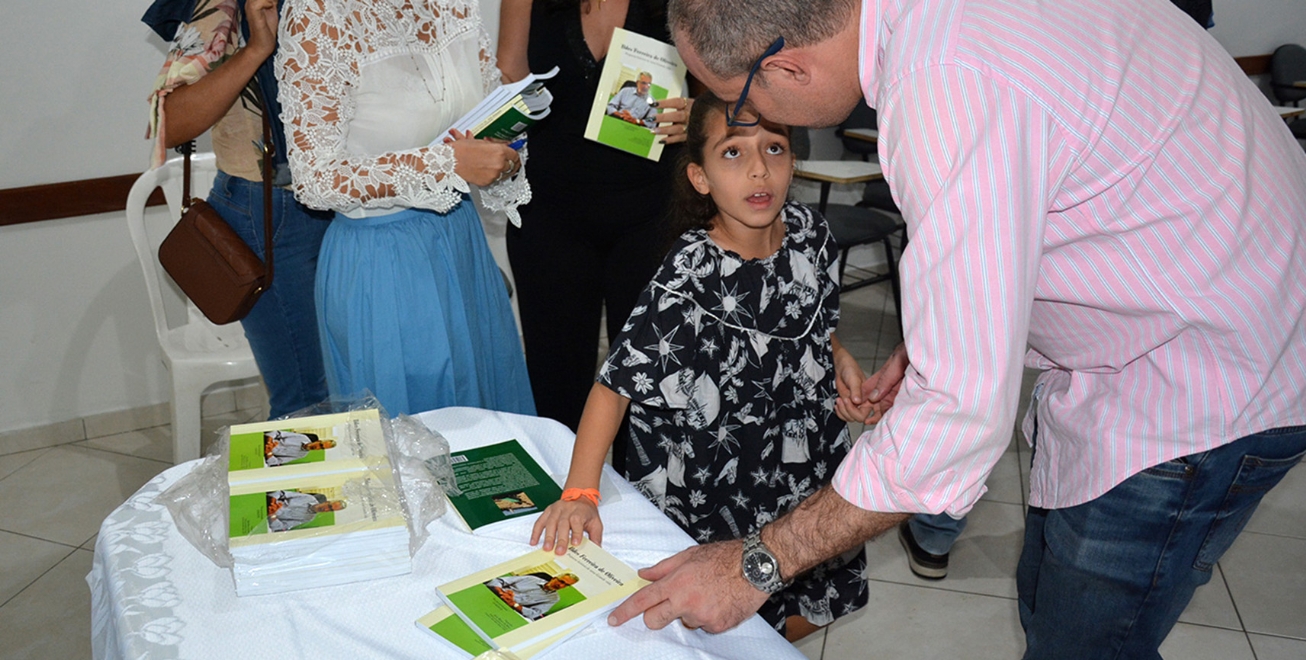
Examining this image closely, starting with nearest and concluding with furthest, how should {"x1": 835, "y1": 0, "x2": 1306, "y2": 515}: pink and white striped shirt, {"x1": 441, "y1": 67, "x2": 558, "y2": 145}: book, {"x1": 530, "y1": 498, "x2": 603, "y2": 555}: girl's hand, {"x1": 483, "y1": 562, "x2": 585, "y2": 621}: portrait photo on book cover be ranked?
{"x1": 835, "y1": 0, "x2": 1306, "y2": 515}: pink and white striped shirt
{"x1": 483, "y1": 562, "x2": 585, "y2": 621}: portrait photo on book cover
{"x1": 530, "y1": 498, "x2": 603, "y2": 555}: girl's hand
{"x1": 441, "y1": 67, "x2": 558, "y2": 145}: book

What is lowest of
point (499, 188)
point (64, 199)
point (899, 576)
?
point (899, 576)

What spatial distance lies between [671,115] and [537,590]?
4.49ft

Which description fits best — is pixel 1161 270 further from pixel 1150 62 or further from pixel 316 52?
pixel 316 52

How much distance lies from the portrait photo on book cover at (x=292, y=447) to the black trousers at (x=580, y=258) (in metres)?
1.05

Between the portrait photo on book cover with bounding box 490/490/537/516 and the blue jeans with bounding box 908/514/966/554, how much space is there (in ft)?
4.98

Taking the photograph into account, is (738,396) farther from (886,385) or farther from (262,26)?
(262,26)

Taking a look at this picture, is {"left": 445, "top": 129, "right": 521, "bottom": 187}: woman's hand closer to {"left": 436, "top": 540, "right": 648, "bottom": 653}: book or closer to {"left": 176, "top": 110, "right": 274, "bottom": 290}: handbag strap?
{"left": 176, "top": 110, "right": 274, "bottom": 290}: handbag strap

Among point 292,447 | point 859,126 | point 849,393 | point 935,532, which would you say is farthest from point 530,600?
point 859,126

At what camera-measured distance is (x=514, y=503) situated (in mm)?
1416

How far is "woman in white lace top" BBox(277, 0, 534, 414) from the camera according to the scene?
1814mm

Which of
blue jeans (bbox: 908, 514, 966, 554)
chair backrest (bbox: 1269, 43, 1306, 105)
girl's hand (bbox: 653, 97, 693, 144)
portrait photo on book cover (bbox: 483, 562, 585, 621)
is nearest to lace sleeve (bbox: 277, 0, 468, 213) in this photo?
girl's hand (bbox: 653, 97, 693, 144)

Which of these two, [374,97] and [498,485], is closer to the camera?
[498,485]

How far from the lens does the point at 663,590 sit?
116 centimetres

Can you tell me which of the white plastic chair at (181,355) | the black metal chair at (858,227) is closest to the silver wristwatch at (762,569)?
the white plastic chair at (181,355)
